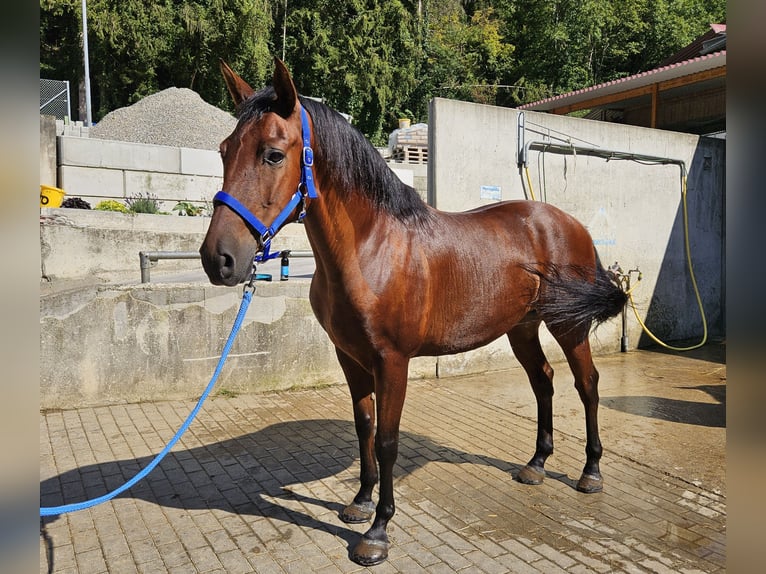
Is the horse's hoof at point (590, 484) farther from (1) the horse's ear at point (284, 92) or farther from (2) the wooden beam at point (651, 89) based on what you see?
(2) the wooden beam at point (651, 89)

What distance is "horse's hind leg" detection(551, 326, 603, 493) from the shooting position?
→ 3379 millimetres

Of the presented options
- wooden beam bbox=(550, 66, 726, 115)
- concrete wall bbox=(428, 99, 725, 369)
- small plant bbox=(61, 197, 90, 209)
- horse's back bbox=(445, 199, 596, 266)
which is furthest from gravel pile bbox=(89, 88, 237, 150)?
horse's back bbox=(445, 199, 596, 266)

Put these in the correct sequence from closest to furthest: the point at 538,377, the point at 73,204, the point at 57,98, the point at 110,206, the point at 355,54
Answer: the point at 538,377 → the point at 73,204 → the point at 110,206 → the point at 57,98 → the point at 355,54

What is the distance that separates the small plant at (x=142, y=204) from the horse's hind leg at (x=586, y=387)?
26.8ft

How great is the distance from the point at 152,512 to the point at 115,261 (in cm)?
561

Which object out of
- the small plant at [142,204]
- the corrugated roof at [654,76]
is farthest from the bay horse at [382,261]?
the small plant at [142,204]

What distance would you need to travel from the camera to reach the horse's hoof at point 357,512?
2943 mm

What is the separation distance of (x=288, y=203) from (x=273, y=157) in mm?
197

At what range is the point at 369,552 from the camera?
101 inches

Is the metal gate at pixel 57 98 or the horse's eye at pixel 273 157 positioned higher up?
the metal gate at pixel 57 98

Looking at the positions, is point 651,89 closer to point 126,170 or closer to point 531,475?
point 531,475

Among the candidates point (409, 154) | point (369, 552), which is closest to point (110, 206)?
point (369, 552)
